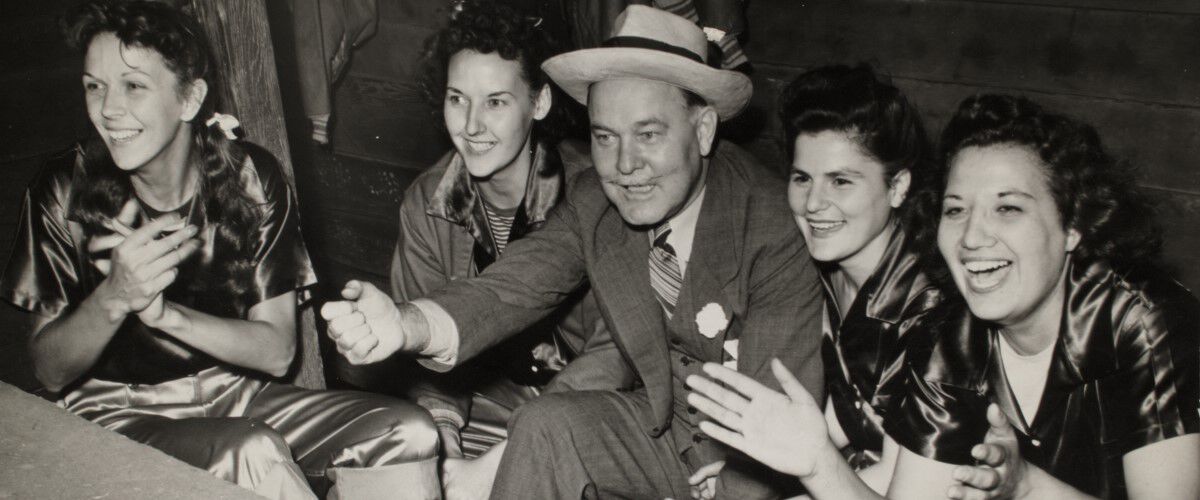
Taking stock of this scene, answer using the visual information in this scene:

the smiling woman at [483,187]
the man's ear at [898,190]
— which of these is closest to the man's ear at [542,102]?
the smiling woman at [483,187]

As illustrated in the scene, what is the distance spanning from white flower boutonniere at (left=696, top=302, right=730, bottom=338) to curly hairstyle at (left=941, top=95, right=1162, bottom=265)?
847 millimetres

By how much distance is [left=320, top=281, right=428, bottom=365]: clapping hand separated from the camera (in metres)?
2.26

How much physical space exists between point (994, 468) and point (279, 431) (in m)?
1.91

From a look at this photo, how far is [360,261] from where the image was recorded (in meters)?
4.63

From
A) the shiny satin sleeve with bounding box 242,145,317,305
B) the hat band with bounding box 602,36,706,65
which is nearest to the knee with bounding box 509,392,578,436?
the shiny satin sleeve with bounding box 242,145,317,305

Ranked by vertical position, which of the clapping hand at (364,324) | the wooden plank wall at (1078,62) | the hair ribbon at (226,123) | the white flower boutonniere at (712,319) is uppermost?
the wooden plank wall at (1078,62)

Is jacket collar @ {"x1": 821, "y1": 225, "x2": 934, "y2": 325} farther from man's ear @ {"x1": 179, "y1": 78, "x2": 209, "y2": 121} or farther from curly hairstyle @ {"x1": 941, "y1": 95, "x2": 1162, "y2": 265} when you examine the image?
man's ear @ {"x1": 179, "y1": 78, "x2": 209, "y2": 121}

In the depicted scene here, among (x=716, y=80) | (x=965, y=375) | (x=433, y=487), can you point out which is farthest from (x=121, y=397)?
(x=965, y=375)

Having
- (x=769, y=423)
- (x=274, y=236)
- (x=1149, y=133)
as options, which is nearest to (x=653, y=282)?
(x=769, y=423)

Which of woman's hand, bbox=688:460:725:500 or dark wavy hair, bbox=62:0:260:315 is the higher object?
dark wavy hair, bbox=62:0:260:315

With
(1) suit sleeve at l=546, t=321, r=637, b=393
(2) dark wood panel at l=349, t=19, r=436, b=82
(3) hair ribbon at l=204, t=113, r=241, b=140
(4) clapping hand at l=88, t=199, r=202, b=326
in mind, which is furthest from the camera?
(2) dark wood panel at l=349, t=19, r=436, b=82

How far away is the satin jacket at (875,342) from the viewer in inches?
100

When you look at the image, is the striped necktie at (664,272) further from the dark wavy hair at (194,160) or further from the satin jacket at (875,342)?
the dark wavy hair at (194,160)

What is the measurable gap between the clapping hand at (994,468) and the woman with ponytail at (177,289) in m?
1.41
